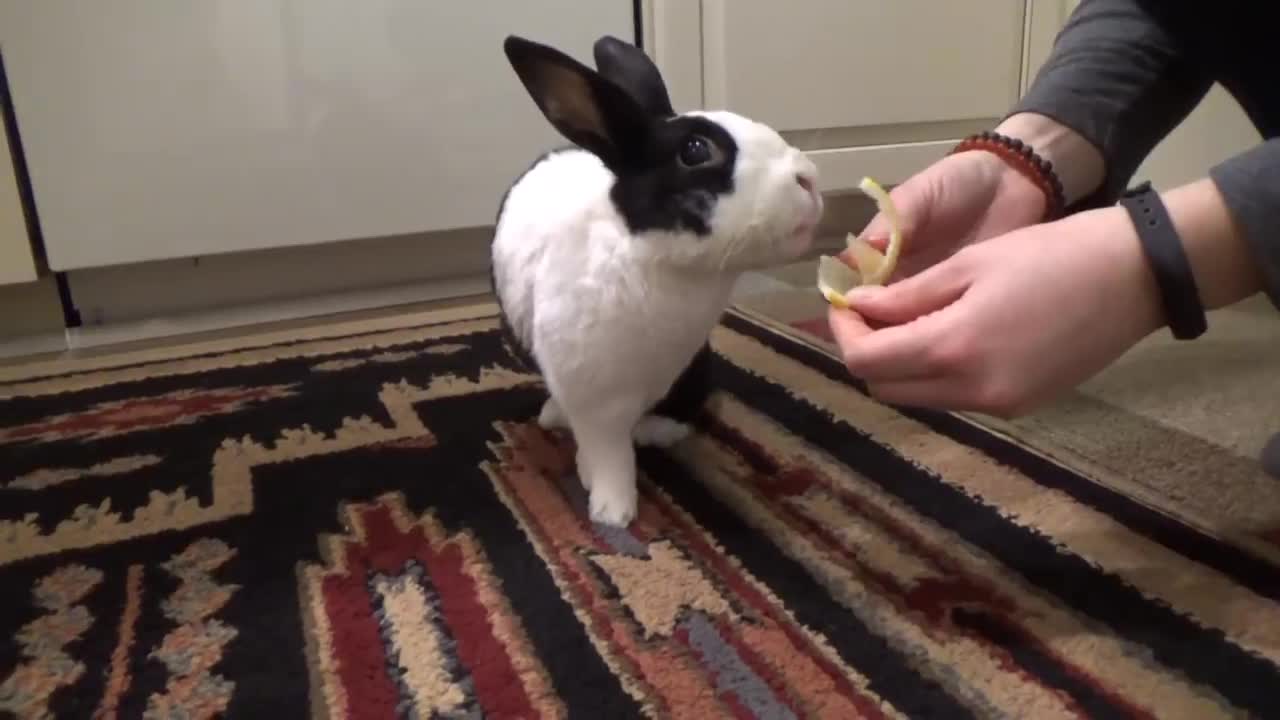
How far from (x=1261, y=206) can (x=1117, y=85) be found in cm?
32

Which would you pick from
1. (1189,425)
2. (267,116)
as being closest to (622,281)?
(1189,425)

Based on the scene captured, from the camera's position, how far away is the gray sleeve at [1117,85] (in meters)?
0.76

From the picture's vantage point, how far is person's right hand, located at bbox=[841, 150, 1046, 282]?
697mm

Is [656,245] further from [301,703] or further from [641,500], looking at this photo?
[301,703]

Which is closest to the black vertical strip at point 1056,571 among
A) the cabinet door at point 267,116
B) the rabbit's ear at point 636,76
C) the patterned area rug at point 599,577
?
the patterned area rug at point 599,577

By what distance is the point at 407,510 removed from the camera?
78 centimetres

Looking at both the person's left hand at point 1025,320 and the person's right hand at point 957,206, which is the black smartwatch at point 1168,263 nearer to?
the person's left hand at point 1025,320

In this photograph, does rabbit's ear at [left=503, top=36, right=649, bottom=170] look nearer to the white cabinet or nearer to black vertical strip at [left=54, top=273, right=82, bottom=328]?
the white cabinet

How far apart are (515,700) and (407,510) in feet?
0.88

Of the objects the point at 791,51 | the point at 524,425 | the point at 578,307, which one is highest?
the point at 791,51

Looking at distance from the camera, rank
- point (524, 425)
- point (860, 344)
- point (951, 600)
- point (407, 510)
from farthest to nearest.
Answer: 1. point (524, 425)
2. point (407, 510)
3. point (951, 600)
4. point (860, 344)

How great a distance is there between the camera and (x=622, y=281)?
70 cm

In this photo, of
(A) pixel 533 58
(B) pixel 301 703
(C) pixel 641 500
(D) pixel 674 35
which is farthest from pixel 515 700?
(D) pixel 674 35

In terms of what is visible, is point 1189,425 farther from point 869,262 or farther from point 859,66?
point 859,66
